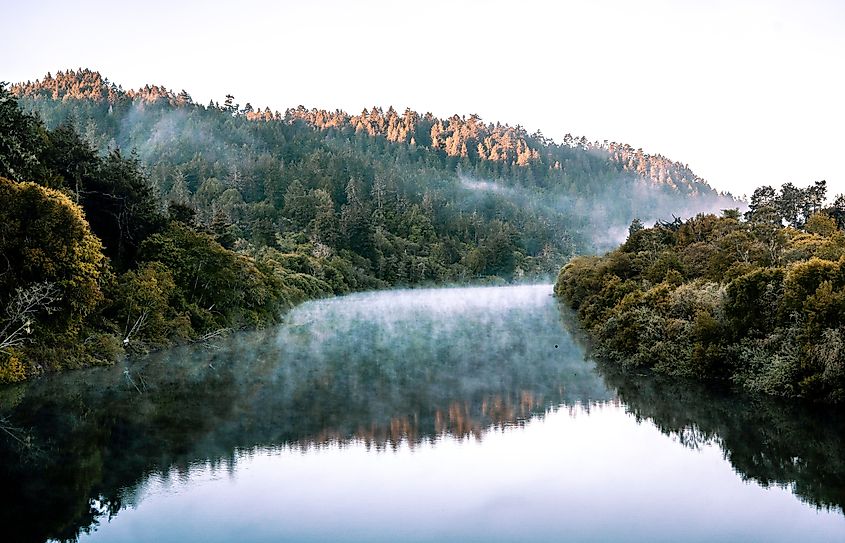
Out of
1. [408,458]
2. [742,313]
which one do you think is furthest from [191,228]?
[742,313]

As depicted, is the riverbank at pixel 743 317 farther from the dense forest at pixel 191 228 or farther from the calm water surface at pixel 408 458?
the dense forest at pixel 191 228

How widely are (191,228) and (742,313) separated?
4051 cm

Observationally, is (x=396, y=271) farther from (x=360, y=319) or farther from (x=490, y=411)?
(x=490, y=411)

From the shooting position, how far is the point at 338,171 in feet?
527

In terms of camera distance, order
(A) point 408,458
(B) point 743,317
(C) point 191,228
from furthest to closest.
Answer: (C) point 191,228, (B) point 743,317, (A) point 408,458

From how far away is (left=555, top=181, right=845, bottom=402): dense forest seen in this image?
85.2ft

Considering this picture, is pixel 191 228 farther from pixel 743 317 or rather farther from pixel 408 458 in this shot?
pixel 743 317

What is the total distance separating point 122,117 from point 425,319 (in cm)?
15016

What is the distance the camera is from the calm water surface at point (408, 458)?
16391 millimetres

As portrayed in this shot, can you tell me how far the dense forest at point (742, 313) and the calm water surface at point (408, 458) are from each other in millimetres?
1518

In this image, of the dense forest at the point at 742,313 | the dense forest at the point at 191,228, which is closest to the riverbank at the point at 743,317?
the dense forest at the point at 742,313

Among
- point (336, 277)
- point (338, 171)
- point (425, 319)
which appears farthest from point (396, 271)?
point (425, 319)

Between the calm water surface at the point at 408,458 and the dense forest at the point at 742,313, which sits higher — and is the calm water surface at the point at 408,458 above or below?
below

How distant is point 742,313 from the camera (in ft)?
99.6
